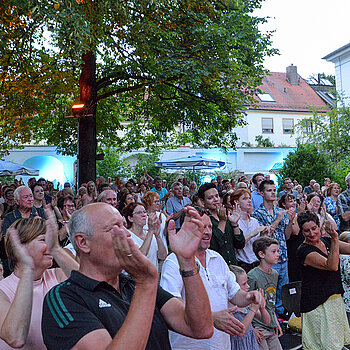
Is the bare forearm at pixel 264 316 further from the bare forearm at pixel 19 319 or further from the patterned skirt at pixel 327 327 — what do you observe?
the bare forearm at pixel 19 319

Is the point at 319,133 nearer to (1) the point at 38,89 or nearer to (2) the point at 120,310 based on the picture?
(1) the point at 38,89

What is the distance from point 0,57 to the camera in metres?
11.3

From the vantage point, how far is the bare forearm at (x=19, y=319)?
231 cm

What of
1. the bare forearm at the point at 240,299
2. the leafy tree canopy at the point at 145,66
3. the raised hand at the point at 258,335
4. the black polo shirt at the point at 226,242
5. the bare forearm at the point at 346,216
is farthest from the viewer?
the leafy tree canopy at the point at 145,66

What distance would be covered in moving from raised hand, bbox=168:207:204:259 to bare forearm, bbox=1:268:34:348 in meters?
0.82

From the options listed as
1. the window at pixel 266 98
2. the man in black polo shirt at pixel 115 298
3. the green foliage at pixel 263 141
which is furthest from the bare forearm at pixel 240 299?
the window at pixel 266 98

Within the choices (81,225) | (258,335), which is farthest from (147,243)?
(81,225)

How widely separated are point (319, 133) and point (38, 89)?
58.6 feet

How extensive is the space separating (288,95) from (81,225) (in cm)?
4530

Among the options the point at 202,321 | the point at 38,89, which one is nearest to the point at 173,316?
the point at 202,321

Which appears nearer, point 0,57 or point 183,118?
point 0,57

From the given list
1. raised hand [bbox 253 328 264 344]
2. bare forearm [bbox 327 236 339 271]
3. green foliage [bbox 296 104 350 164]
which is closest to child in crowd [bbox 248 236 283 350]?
raised hand [bbox 253 328 264 344]

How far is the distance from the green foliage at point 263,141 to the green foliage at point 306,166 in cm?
1832

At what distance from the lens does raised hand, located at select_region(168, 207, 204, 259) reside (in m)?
2.22
